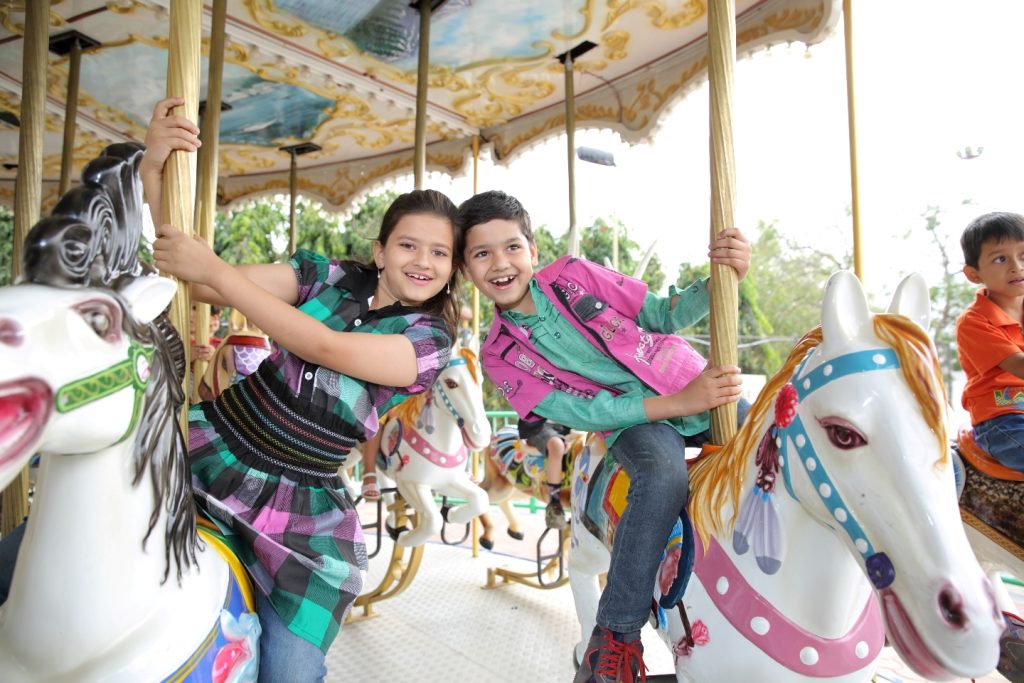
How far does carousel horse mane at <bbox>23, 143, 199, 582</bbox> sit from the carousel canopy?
271 cm

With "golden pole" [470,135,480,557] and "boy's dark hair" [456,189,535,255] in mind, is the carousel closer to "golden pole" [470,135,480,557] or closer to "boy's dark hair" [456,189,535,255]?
"boy's dark hair" [456,189,535,255]

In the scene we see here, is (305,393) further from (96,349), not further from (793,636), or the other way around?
(793,636)

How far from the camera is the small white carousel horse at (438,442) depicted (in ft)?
10.6

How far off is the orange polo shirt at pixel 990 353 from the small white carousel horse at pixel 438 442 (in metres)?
1.98

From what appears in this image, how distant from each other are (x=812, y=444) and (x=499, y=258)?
89 centimetres

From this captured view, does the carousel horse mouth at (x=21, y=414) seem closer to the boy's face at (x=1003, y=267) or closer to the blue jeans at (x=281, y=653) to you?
the blue jeans at (x=281, y=653)

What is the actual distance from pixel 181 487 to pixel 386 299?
1.94 ft

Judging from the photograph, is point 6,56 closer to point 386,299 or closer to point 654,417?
point 386,299

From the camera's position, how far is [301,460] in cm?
122

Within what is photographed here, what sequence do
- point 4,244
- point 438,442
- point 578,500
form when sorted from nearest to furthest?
1. point 578,500
2. point 438,442
3. point 4,244

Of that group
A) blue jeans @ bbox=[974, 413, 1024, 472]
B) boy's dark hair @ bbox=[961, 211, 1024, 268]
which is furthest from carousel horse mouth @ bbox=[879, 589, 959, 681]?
boy's dark hair @ bbox=[961, 211, 1024, 268]

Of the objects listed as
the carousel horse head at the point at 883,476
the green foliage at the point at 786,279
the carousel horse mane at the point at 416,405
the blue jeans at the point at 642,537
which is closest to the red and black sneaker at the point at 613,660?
the blue jeans at the point at 642,537

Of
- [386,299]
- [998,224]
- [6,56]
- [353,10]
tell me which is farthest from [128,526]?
[6,56]

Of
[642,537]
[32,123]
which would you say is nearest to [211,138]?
[32,123]
